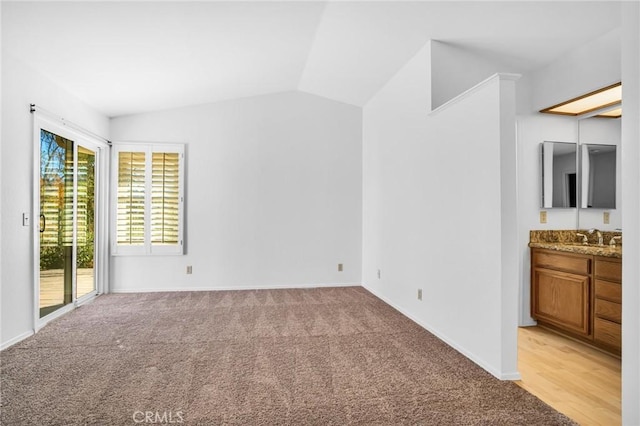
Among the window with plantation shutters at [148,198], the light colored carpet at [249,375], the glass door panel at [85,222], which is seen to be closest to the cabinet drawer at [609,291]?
the light colored carpet at [249,375]

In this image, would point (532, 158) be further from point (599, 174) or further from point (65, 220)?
point (65, 220)

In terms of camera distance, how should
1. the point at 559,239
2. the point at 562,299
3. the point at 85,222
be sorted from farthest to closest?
the point at 85,222, the point at 559,239, the point at 562,299

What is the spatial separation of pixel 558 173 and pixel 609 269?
1250 mm

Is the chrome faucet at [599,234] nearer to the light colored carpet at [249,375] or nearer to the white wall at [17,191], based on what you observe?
the light colored carpet at [249,375]

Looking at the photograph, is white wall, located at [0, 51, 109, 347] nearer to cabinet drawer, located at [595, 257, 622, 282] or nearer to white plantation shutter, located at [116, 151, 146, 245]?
white plantation shutter, located at [116, 151, 146, 245]

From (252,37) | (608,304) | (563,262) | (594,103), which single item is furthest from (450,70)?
(608,304)

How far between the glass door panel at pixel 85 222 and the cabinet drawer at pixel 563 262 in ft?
17.1

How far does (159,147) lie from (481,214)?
14.6 feet

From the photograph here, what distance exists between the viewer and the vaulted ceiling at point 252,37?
2.92m

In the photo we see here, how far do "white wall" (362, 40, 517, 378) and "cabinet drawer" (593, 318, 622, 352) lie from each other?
1.05 meters

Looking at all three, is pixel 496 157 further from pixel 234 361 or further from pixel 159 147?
pixel 159 147

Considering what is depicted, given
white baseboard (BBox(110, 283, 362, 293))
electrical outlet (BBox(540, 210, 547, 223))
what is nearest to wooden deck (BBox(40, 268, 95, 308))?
white baseboard (BBox(110, 283, 362, 293))

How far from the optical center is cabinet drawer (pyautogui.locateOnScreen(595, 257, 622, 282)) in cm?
299

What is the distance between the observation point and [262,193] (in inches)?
224
